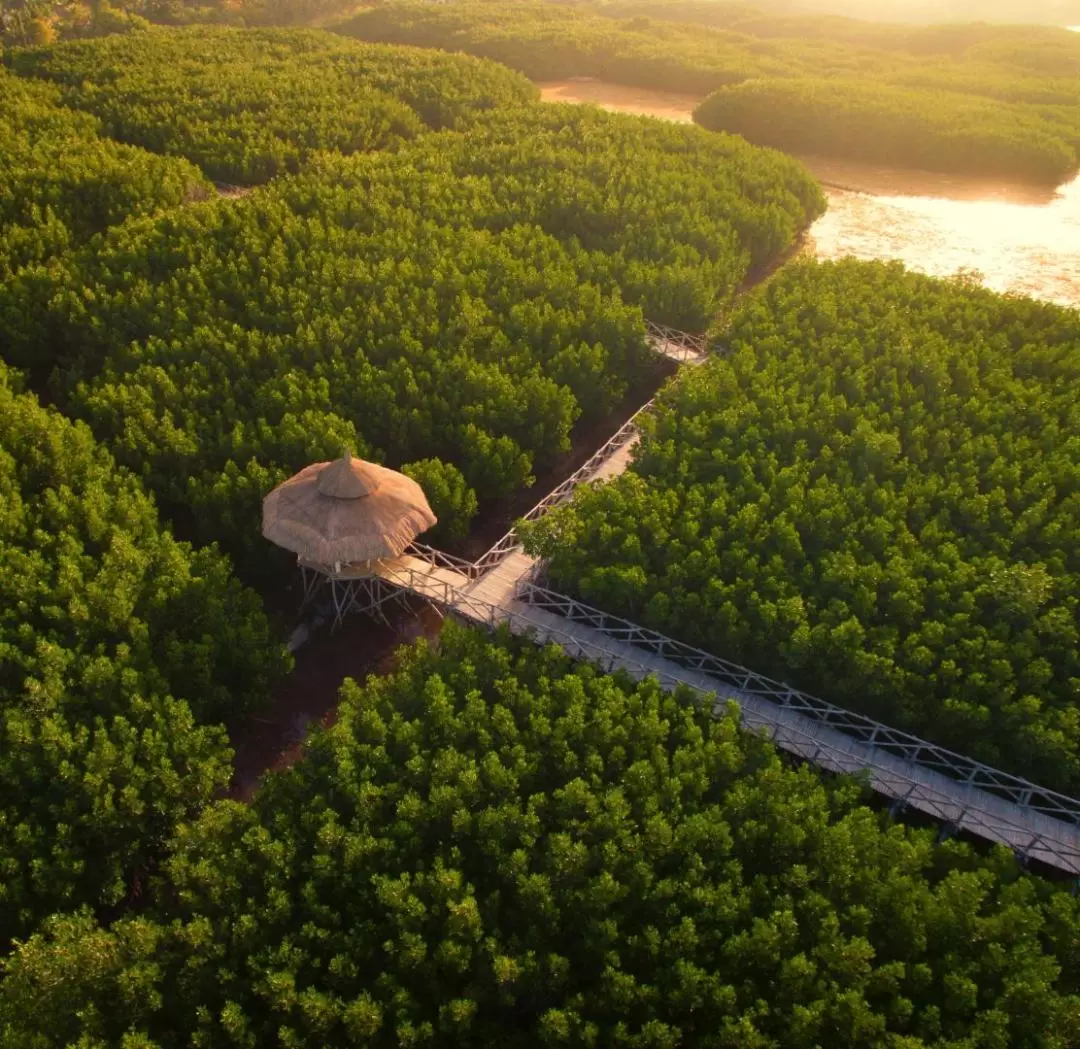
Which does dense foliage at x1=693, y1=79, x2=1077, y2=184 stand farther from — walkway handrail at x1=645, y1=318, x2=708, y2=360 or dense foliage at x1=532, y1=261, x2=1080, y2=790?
walkway handrail at x1=645, y1=318, x2=708, y2=360

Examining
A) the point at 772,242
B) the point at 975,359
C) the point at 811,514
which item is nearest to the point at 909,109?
the point at 772,242

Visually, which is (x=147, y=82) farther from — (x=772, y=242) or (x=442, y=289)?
(x=772, y=242)

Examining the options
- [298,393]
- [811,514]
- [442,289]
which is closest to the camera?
[811,514]

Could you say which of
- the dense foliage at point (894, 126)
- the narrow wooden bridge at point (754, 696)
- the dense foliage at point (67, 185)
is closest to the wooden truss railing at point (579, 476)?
the narrow wooden bridge at point (754, 696)

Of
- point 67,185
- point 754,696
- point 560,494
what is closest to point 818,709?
point 754,696

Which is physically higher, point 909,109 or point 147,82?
point 909,109

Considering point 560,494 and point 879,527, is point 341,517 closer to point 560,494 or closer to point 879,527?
point 560,494
